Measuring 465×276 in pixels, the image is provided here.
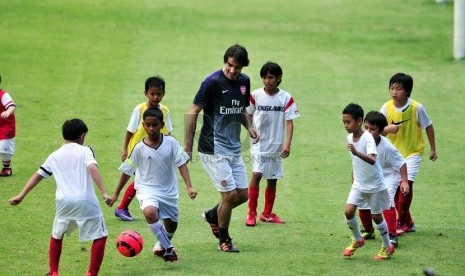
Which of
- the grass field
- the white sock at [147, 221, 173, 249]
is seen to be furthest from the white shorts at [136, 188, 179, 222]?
the grass field

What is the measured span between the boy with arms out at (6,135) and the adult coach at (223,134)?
→ 457 cm

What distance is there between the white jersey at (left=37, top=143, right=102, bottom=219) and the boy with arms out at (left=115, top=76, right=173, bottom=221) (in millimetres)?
2149

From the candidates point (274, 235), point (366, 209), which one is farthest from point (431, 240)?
point (274, 235)

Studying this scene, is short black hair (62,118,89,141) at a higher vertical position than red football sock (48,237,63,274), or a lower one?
higher

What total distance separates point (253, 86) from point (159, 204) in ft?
39.9

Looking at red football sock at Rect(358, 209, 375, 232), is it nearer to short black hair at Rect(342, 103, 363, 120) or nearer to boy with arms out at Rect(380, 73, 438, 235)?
→ boy with arms out at Rect(380, 73, 438, 235)

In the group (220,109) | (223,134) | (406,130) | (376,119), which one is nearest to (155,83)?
(220,109)

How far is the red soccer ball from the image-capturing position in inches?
434

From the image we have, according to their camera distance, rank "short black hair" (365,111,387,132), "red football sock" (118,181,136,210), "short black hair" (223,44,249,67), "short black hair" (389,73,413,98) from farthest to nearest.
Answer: "red football sock" (118,181,136,210) < "short black hair" (389,73,413,98) < "short black hair" (365,111,387,132) < "short black hair" (223,44,249,67)

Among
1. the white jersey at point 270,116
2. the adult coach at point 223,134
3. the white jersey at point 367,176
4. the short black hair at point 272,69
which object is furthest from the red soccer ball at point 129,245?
the short black hair at point 272,69

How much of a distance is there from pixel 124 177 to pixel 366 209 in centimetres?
295

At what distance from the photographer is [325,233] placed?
12961 millimetres

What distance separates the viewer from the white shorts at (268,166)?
13516mm

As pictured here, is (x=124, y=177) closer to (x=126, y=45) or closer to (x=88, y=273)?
(x=88, y=273)
